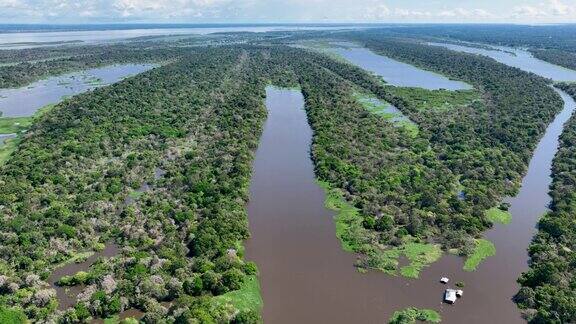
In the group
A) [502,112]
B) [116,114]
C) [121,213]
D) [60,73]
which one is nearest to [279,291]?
[121,213]

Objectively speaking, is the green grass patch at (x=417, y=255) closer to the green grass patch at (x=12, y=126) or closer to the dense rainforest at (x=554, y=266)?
the dense rainforest at (x=554, y=266)

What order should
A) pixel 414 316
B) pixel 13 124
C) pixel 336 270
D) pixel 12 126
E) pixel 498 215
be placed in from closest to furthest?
pixel 414 316 → pixel 336 270 → pixel 498 215 → pixel 12 126 → pixel 13 124

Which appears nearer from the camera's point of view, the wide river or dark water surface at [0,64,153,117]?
the wide river

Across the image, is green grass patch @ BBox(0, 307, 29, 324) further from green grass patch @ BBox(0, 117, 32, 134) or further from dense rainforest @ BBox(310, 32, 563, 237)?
green grass patch @ BBox(0, 117, 32, 134)

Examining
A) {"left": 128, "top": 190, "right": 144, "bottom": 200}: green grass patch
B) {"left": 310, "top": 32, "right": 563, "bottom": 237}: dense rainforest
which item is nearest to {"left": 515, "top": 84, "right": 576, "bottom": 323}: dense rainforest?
{"left": 310, "top": 32, "right": 563, "bottom": 237}: dense rainforest

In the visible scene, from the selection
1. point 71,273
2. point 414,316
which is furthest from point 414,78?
point 71,273

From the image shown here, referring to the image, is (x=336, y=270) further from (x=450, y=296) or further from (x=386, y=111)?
(x=386, y=111)
